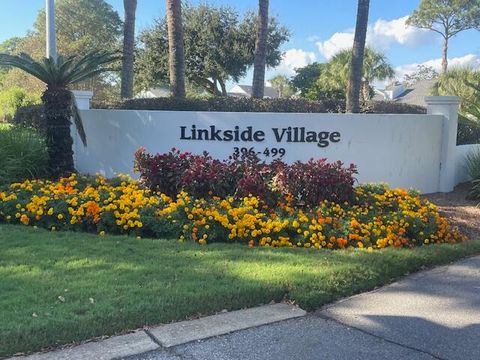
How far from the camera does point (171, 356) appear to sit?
144 inches

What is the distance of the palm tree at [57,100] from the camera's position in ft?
31.3

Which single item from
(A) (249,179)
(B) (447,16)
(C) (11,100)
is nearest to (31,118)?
(A) (249,179)

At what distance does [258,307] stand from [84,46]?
41.4 m

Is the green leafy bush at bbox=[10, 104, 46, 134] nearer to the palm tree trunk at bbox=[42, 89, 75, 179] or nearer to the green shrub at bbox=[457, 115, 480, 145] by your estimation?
the palm tree trunk at bbox=[42, 89, 75, 179]

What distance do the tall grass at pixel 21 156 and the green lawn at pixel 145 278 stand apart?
113 inches

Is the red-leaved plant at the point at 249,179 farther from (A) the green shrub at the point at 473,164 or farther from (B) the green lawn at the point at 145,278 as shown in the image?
(A) the green shrub at the point at 473,164

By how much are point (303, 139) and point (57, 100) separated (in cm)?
456

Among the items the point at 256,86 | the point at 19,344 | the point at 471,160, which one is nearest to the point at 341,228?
the point at 19,344

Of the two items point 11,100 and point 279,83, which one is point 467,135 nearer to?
point 11,100

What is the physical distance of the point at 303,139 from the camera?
982 cm

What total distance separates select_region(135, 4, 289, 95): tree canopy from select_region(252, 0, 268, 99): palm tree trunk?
8.09m

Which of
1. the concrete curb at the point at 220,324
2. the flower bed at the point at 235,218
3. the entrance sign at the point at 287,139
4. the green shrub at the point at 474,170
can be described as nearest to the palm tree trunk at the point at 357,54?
the entrance sign at the point at 287,139

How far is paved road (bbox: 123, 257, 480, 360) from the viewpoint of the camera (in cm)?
377

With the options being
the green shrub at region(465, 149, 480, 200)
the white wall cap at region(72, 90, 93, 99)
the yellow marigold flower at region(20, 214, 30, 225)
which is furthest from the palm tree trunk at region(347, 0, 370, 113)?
the yellow marigold flower at region(20, 214, 30, 225)
